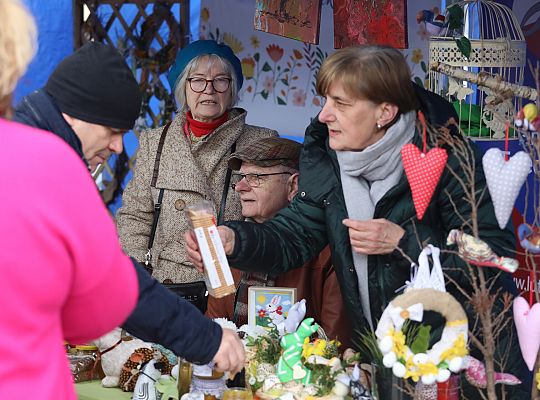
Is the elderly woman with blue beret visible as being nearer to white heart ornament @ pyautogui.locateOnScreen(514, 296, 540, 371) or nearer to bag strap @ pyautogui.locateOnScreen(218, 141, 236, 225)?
bag strap @ pyautogui.locateOnScreen(218, 141, 236, 225)

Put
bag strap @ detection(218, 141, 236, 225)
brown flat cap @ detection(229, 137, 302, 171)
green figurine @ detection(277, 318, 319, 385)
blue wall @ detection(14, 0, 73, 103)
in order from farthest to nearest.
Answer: blue wall @ detection(14, 0, 73, 103)
bag strap @ detection(218, 141, 236, 225)
brown flat cap @ detection(229, 137, 302, 171)
green figurine @ detection(277, 318, 319, 385)

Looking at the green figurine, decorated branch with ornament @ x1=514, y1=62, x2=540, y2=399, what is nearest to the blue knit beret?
the green figurine

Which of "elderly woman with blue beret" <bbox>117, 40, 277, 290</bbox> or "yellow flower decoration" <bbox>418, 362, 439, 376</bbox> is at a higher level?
"elderly woman with blue beret" <bbox>117, 40, 277, 290</bbox>

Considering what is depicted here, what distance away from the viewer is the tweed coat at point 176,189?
361 cm

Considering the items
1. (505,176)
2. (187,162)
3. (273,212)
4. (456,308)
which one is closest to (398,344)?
(456,308)

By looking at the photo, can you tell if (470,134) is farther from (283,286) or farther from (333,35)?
(333,35)

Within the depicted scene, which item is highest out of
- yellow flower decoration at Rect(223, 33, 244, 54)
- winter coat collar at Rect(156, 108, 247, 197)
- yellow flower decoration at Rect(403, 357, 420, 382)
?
yellow flower decoration at Rect(223, 33, 244, 54)

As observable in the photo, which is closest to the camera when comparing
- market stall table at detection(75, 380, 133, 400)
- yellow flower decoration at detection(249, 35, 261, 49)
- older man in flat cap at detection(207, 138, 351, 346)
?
market stall table at detection(75, 380, 133, 400)

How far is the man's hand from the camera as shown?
6.47 ft

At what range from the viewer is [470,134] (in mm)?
3080

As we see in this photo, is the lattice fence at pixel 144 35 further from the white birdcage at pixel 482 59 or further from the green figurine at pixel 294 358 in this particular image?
the green figurine at pixel 294 358

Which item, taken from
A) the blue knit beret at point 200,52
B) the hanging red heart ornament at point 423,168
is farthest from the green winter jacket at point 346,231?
the blue knit beret at point 200,52

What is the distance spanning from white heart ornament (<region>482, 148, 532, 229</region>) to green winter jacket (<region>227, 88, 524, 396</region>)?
19cm

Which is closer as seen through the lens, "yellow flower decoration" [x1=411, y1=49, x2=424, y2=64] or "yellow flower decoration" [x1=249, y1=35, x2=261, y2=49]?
"yellow flower decoration" [x1=411, y1=49, x2=424, y2=64]
